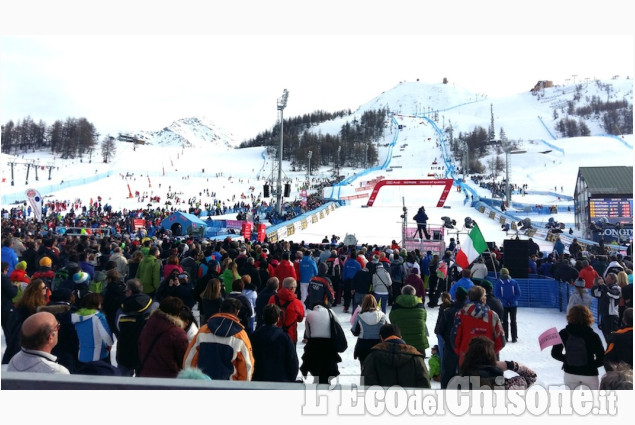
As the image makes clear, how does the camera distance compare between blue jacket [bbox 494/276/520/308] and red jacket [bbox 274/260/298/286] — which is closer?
blue jacket [bbox 494/276/520/308]

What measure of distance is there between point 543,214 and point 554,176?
32964 millimetres

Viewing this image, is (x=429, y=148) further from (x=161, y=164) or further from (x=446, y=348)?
(x=446, y=348)

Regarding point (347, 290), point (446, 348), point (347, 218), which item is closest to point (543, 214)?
point (347, 218)

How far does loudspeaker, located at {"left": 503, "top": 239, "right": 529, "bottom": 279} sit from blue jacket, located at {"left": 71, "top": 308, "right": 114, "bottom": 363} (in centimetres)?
852

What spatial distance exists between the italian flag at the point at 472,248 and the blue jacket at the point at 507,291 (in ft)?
5.96

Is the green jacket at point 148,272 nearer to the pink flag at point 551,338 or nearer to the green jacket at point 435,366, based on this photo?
the green jacket at point 435,366

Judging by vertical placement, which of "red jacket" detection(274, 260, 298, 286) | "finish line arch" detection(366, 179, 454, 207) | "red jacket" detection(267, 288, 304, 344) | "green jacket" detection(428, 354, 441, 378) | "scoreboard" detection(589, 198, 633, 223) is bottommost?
"green jacket" detection(428, 354, 441, 378)

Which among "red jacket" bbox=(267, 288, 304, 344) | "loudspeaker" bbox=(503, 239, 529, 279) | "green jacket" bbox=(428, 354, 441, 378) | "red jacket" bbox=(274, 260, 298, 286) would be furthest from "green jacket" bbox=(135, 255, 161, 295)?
"loudspeaker" bbox=(503, 239, 529, 279)

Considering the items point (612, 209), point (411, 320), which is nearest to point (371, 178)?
point (612, 209)

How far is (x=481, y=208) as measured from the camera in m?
32.4

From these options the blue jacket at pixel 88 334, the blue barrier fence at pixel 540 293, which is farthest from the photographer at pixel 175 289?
the blue barrier fence at pixel 540 293

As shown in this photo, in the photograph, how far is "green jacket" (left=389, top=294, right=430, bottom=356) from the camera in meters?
4.81

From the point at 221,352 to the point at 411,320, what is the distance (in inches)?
84.8

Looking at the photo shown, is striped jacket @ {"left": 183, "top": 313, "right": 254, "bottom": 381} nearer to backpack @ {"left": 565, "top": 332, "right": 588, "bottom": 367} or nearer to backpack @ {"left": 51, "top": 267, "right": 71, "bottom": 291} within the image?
backpack @ {"left": 565, "top": 332, "right": 588, "bottom": 367}
